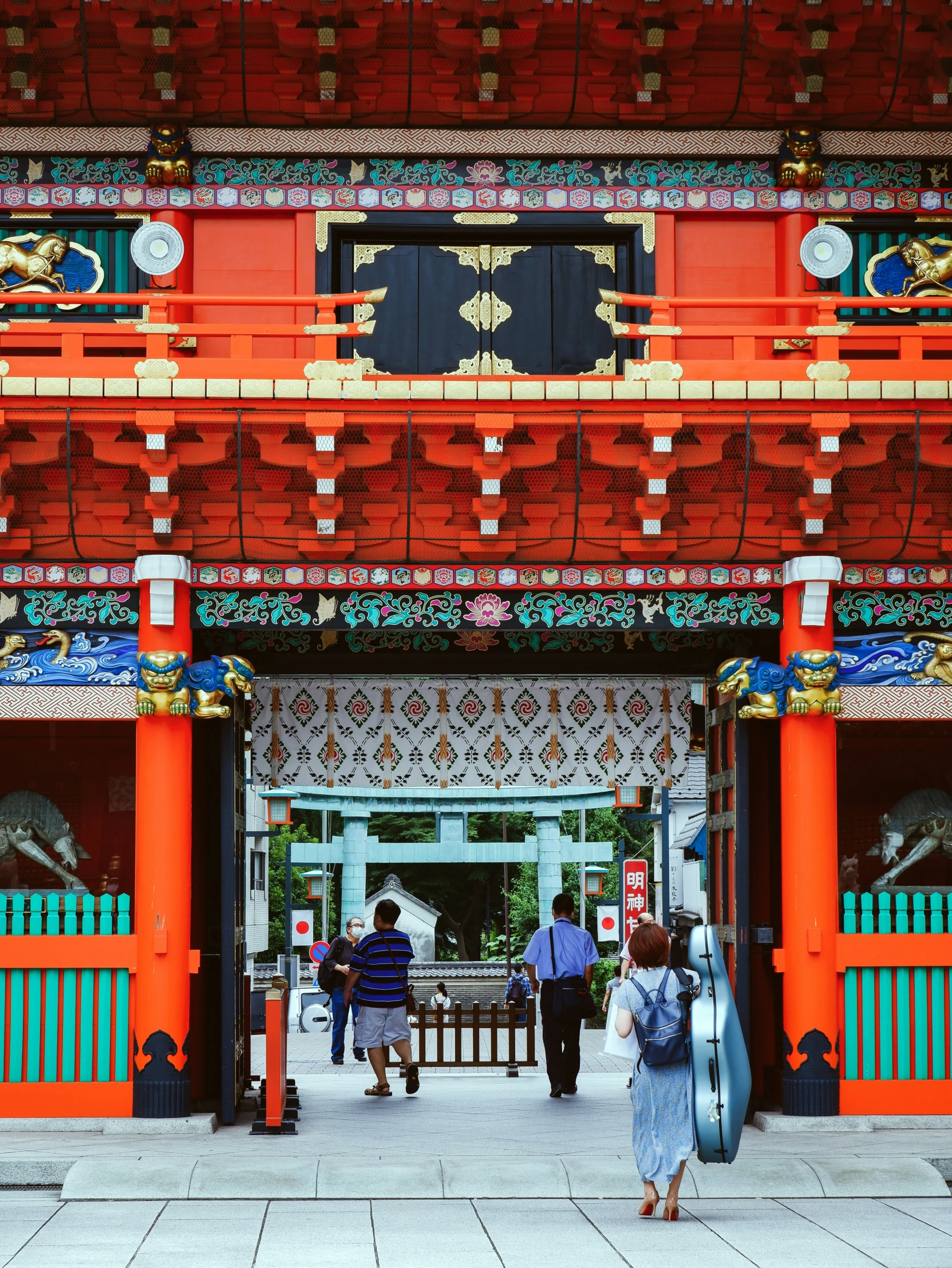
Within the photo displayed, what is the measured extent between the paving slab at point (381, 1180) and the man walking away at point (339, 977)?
893cm

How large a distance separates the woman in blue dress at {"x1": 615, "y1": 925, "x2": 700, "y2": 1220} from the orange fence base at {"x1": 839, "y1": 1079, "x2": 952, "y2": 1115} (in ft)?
9.91

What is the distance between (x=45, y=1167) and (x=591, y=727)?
19.8ft

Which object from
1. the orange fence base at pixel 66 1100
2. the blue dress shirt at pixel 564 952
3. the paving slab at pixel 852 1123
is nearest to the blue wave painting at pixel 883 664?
the paving slab at pixel 852 1123

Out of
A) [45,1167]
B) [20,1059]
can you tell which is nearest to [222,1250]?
[45,1167]

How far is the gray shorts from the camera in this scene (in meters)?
13.7

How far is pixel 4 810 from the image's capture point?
1180 cm

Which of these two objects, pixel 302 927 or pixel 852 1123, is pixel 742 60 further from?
pixel 302 927

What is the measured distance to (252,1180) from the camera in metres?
9.17

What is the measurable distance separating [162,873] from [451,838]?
31633mm

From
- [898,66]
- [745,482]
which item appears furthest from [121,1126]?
[898,66]

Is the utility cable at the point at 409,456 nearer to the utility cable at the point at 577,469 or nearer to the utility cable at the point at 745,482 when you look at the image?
the utility cable at the point at 577,469

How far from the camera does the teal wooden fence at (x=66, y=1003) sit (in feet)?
35.9

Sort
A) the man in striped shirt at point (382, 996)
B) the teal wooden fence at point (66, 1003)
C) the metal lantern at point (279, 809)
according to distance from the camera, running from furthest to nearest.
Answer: the metal lantern at point (279, 809) → the man in striped shirt at point (382, 996) → the teal wooden fence at point (66, 1003)

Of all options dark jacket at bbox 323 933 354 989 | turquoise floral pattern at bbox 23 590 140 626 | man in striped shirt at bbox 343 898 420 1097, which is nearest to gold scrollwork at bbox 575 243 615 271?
turquoise floral pattern at bbox 23 590 140 626
